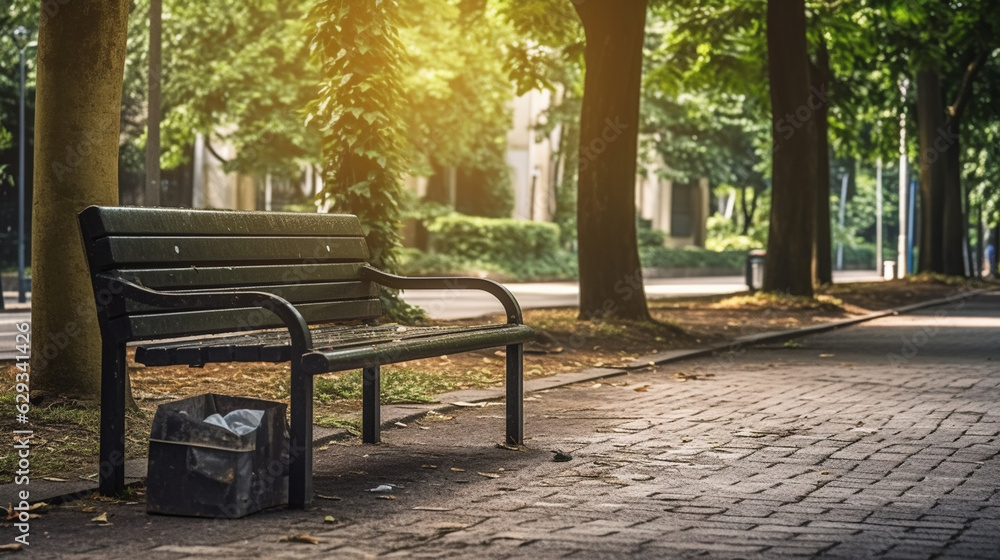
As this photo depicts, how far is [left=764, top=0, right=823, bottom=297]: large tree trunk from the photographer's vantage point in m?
22.5

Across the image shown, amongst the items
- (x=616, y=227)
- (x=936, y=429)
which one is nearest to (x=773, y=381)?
(x=936, y=429)

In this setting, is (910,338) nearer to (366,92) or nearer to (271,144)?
(366,92)

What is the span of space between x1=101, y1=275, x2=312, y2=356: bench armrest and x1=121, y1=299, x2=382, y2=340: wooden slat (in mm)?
147

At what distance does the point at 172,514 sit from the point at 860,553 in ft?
8.50

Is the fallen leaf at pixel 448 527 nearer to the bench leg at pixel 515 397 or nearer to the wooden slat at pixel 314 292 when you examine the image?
the wooden slat at pixel 314 292

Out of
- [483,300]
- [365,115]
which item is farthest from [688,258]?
[365,115]

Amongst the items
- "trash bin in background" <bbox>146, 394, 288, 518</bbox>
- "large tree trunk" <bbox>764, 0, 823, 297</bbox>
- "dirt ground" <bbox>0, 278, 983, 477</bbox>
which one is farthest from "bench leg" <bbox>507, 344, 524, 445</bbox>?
"large tree trunk" <bbox>764, 0, 823, 297</bbox>

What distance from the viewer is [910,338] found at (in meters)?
17.6

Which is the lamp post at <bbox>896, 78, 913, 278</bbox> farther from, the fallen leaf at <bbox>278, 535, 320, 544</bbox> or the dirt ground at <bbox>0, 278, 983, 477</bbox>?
the fallen leaf at <bbox>278, 535, 320, 544</bbox>

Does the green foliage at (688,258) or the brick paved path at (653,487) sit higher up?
the green foliage at (688,258)

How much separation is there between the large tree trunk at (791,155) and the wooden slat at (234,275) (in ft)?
51.2

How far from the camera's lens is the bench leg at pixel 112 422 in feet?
19.2

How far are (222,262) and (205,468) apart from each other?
4.90 ft

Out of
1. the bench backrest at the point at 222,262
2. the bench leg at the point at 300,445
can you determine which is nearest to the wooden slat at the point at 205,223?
the bench backrest at the point at 222,262
